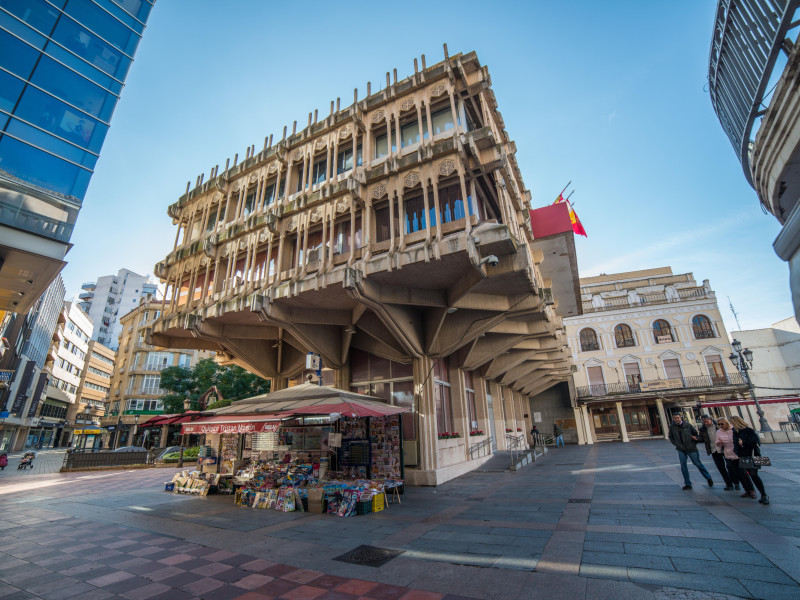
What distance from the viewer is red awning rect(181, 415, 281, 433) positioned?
9398 millimetres

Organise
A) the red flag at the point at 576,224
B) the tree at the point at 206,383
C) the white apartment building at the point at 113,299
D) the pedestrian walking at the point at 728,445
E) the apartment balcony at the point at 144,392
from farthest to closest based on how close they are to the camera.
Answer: the white apartment building at the point at 113,299 → the apartment balcony at the point at 144,392 → the tree at the point at 206,383 → the red flag at the point at 576,224 → the pedestrian walking at the point at 728,445

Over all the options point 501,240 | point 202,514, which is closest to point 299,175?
point 501,240

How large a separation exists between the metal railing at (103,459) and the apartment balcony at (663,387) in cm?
3644

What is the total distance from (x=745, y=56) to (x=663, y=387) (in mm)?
34473

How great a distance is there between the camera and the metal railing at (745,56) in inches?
234

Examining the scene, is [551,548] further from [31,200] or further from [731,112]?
[31,200]

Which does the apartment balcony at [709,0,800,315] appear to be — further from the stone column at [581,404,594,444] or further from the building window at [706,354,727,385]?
the building window at [706,354,727,385]

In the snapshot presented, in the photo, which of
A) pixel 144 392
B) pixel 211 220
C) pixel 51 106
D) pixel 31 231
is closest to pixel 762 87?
pixel 31 231

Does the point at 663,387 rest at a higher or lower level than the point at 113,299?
lower

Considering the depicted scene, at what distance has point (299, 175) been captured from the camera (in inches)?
683

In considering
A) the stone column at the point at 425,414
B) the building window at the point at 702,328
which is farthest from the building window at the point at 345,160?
the building window at the point at 702,328

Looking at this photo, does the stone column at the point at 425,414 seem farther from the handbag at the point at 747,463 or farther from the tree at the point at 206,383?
the tree at the point at 206,383

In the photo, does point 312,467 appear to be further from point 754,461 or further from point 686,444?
point 754,461

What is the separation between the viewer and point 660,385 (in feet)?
111
